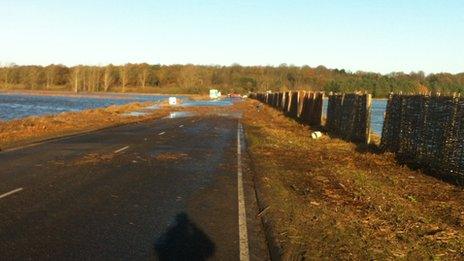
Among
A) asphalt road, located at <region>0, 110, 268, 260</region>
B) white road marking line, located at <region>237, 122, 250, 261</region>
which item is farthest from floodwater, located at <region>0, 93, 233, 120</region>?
white road marking line, located at <region>237, 122, 250, 261</region>

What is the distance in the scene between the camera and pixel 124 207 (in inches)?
394

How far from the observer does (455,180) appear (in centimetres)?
1360

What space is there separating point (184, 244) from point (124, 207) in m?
2.69

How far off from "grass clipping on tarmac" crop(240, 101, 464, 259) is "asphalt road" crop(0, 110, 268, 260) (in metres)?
0.55

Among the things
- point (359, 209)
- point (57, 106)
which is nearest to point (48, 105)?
point (57, 106)

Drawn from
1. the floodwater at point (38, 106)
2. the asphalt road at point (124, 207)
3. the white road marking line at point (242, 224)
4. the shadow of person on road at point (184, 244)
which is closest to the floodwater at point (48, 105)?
the floodwater at point (38, 106)

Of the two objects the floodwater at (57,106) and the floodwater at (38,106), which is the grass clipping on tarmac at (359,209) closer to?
the floodwater at (57,106)

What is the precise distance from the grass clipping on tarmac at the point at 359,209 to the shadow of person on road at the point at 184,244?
3.31ft

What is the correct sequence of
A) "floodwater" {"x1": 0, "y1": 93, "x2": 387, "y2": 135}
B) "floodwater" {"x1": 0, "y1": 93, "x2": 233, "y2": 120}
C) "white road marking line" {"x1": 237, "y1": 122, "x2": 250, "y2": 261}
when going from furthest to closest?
"floodwater" {"x1": 0, "y1": 93, "x2": 233, "y2": 120}
"floodwater" {"x1": 0, "y1": 93, "x2": 387, "y2": 135}
"white road marking line" {"x1": 237, "y1": 122, "x2": 250, "y2": 261}

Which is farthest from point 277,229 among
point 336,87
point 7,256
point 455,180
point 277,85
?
point 277,85

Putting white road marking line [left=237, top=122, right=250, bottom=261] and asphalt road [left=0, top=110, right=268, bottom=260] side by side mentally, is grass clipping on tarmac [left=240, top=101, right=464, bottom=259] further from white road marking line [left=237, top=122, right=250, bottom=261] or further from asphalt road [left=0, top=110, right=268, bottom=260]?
asphalt road [left=0, top=110, right=268, bottom=260]

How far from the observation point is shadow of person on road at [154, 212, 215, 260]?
7.06 metres

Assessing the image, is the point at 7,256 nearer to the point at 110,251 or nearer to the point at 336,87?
the point at 110,251

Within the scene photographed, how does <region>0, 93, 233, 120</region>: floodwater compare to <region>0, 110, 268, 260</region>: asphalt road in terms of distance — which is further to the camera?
<region>0, 93, 233, 120</region>: floodwater
